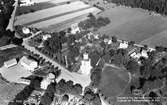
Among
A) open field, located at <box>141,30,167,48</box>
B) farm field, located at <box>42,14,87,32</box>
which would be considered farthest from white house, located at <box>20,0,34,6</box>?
open field, located at <box>141,30,167,48</box>

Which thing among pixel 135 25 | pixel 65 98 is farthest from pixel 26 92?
pixel 135 25

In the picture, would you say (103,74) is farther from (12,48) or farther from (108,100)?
(12,48)

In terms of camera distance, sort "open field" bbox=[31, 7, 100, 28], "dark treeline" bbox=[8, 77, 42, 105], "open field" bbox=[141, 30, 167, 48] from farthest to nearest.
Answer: "open field" bbox=[31, 7, 100, 28] → "open field" bbox=[141, 30, 167, 48] → "dark treeline" bbox=[8, 77, 42, 105]

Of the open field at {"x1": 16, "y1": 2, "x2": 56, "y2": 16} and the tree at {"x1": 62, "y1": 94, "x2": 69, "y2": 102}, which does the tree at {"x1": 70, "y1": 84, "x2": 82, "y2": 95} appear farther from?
the open field at {"x1": 16, "y1": 2, "x2": 56, "y2": 16}

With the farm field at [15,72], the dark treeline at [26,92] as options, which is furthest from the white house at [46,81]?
the farm field at [15,72]

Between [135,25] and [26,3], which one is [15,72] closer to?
[135,25]

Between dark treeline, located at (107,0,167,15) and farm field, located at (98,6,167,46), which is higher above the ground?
dark treeline, located at (107,0,167,15)

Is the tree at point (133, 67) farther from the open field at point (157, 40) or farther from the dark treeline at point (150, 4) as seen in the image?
the dark treeline at point (150, 4)
